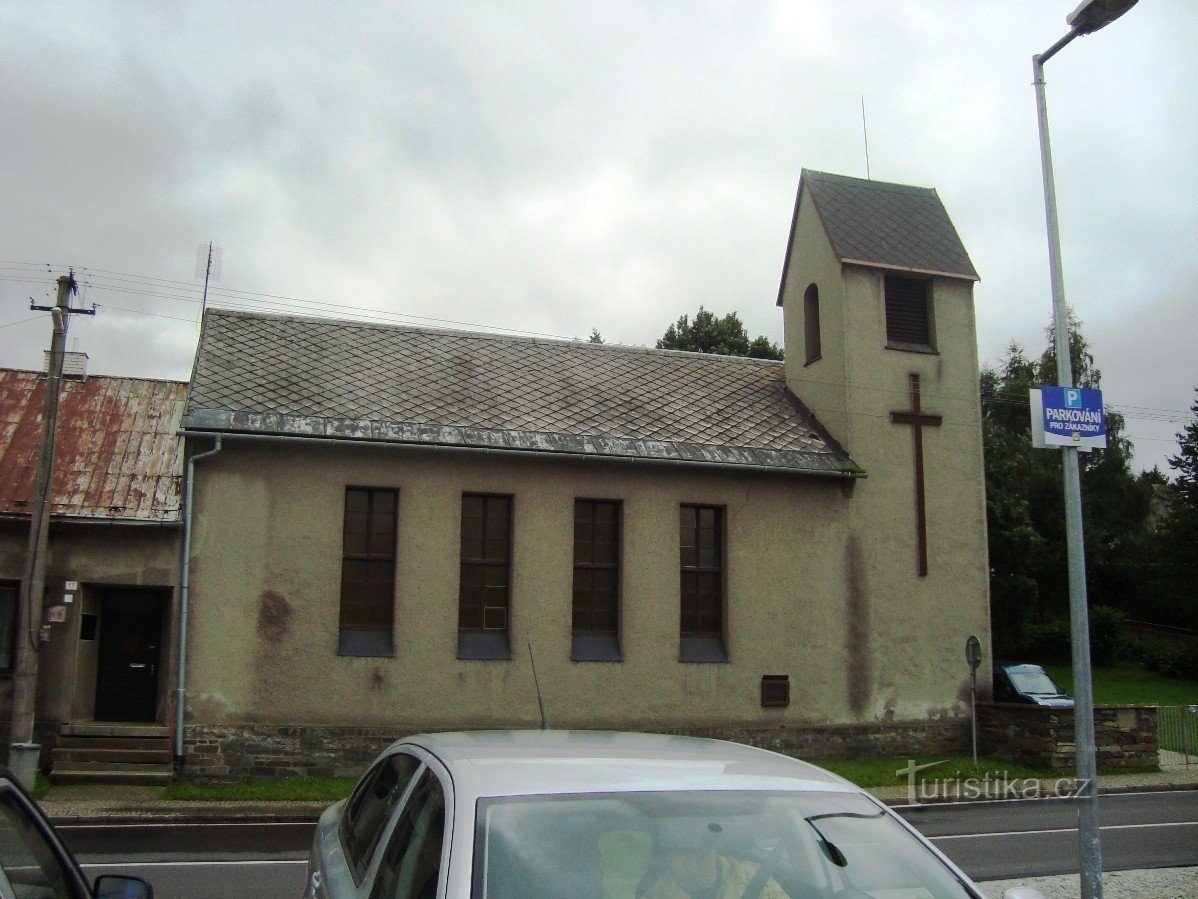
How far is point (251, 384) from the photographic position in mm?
17688

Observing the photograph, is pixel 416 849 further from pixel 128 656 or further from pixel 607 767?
pixel 128 656

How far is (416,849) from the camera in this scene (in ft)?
10.6

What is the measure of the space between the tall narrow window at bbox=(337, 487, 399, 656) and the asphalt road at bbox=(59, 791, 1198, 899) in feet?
14.3

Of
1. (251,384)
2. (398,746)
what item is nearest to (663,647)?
(251,384)

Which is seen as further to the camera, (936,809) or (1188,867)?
(936,809)

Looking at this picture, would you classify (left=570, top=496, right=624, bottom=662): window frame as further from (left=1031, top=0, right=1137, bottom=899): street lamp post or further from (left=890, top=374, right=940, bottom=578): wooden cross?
(left=1031, top=0, right=1137, bottom=899): street lamp post

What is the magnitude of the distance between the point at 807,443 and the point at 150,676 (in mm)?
13172

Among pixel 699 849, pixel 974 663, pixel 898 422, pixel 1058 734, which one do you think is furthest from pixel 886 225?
pixel 699 849

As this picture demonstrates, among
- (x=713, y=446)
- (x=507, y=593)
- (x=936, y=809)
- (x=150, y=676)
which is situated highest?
(x=713, y=446)

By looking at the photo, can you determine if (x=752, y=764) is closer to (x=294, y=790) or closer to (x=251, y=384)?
(x=294, y=790)

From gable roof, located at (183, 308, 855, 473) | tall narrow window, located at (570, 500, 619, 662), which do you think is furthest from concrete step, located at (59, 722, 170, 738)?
tall narrow window, located at (570, 500, 619, 662)

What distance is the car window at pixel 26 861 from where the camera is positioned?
311cm

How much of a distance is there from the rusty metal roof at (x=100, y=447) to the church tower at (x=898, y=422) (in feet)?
41.7

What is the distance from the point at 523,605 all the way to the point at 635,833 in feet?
47.9
